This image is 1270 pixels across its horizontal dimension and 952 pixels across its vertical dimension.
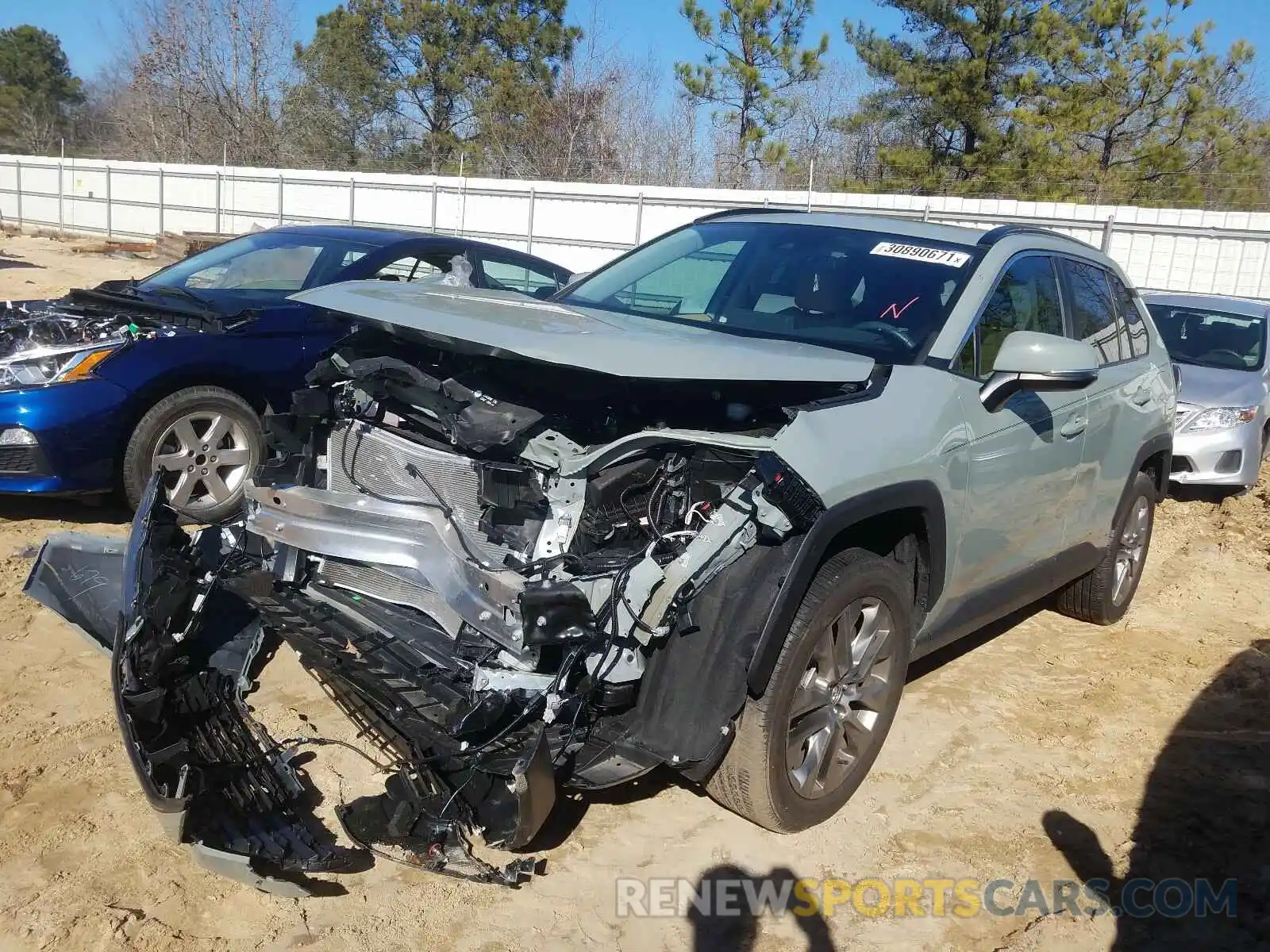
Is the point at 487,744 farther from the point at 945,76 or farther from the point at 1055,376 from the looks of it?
the point at 945,76

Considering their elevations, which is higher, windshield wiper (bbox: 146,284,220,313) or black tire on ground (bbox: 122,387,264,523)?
windshield wiper (bbox: 146,284,220,313)

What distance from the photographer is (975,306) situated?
3.74 m

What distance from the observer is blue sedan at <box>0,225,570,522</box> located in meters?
4.95

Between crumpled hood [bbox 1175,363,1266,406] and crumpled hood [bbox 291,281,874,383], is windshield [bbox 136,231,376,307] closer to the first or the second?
crumpled hood [bbox 291,281,874,383]

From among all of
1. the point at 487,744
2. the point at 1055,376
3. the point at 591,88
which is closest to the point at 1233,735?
the point at 1055,376

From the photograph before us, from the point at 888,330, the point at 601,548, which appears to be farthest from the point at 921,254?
the point at 601,548

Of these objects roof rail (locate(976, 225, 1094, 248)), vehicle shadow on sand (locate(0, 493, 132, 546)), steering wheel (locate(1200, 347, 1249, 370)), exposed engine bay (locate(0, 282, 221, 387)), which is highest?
roof rail (locate(976, 225, 1094, 248))

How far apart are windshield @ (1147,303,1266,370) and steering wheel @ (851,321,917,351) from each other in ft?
20.6

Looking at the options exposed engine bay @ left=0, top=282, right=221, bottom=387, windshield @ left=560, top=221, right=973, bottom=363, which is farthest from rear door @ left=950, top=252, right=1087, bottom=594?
exposed engine bay @ left=0, top=282, right=221, bottom=387

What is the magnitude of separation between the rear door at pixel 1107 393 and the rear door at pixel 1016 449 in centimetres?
17

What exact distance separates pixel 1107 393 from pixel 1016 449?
105 cm

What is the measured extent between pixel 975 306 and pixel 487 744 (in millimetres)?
2352

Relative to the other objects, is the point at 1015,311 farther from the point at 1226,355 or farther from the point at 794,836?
the point at 1226,355

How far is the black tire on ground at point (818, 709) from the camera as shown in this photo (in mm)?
2957
